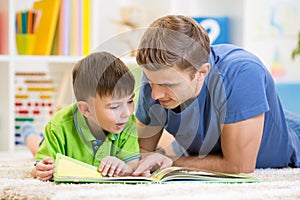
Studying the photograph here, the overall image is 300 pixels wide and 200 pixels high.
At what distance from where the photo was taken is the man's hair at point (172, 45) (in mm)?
1410

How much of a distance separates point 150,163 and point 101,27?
5.26 ft

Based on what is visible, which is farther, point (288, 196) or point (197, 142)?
point (197, 142)

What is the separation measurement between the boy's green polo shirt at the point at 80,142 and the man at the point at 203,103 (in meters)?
0.07

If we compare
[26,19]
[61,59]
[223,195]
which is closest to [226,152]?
[223,195]

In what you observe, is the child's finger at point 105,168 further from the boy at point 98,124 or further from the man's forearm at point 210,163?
the man's forearm at point 210,163

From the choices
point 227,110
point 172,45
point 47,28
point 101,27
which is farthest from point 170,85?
point 101,27

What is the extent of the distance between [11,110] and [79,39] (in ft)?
1.46

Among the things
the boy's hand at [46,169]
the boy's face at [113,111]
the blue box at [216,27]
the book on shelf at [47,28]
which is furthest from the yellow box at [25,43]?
the boy's hand at [46,169]

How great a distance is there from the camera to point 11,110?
249cm

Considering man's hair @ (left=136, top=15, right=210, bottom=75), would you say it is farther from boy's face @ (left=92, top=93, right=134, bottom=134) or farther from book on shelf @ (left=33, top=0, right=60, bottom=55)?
book on shelf @ (left=33, top=0, right=60, bottom=55)

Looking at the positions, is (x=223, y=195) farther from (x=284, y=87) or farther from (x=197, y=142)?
(x=284, y=87)

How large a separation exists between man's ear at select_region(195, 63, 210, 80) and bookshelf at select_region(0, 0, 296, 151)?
739mm

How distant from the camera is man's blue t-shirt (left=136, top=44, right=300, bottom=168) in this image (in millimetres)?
1537

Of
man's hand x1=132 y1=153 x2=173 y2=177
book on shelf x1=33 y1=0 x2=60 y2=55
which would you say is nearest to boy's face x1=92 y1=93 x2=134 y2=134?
man's hand x1=132 y1=153 x2=173 y2=177
